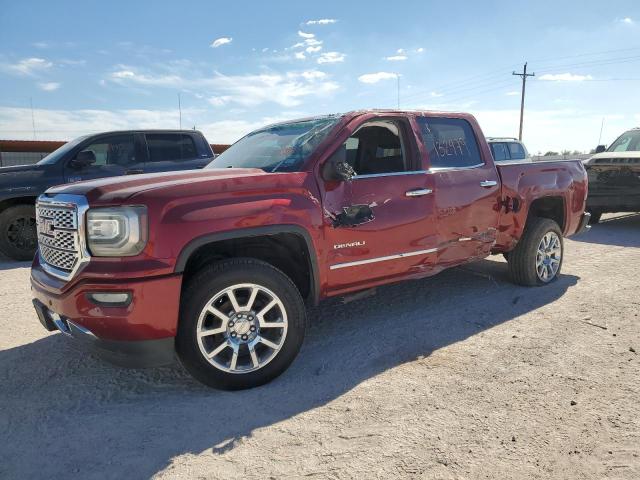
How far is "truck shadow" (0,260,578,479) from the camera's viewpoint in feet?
7.98

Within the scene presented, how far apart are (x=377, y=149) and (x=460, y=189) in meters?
0.82

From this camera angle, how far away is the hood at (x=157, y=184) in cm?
279

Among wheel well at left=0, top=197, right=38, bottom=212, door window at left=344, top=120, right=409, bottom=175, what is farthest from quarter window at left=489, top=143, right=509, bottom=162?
→ wheel well at left=0, top=197, right=38, bottom=212

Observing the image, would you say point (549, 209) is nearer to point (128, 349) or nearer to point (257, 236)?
point (257, 236)

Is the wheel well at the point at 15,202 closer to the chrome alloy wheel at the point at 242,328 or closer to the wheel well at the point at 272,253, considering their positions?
the wheel well at the point at 272,253

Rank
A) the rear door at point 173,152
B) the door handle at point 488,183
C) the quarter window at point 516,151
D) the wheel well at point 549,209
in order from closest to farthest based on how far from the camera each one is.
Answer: the door handle at point 488,183
the wheel well at point 549,209
the rear door at point 173,152
the quarter window at point 516,151

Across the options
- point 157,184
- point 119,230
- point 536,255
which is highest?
point 157,184

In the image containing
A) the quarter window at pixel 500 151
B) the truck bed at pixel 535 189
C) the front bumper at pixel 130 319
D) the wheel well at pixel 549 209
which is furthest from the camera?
the quarter window at pixel 500 151

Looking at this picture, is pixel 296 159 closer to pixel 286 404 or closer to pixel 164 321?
pixel 164 321

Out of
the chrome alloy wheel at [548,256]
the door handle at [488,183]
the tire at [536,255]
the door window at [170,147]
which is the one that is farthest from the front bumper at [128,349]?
the door window at [170,147]

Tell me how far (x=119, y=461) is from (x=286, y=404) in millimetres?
947

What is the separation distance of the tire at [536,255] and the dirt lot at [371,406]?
0.75m

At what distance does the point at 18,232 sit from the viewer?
7148 millimetres

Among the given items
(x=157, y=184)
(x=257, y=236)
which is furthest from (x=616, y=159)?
→ (x=157, y=184)
